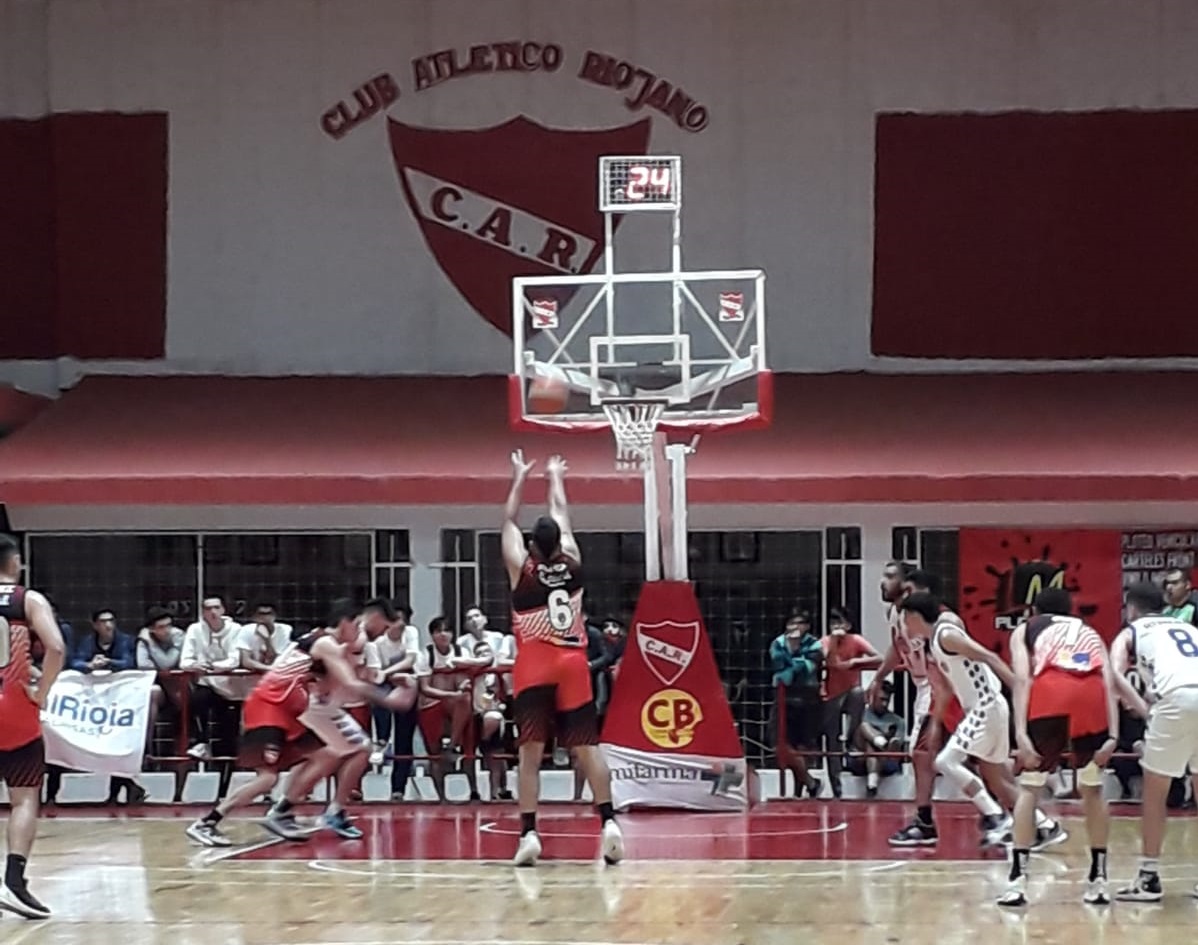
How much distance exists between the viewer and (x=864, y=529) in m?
19.0

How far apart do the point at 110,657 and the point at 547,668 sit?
6.00 m

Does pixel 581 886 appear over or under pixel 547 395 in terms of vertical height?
under

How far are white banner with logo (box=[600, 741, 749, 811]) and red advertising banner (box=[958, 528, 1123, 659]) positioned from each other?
16.5 ft

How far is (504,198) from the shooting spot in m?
20.7

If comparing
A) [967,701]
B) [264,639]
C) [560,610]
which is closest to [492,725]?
[264,639]

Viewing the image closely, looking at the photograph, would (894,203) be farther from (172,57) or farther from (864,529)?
(172,57)

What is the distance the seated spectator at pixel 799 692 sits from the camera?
52.1ft

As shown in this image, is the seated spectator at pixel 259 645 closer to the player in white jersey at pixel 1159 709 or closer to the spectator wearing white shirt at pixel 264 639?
the spectator wearing white shirt at pixel 264 639

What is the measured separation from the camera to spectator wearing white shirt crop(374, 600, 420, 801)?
15664mm

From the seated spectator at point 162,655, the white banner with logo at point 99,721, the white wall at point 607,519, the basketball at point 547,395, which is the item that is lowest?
the white banner with logo at point 99,721

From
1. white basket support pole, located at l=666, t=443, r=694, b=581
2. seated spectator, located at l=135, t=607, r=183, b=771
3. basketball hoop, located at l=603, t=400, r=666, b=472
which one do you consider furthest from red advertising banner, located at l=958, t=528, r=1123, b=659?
seated spectator, located at l=135, t=607, r=183, b=771

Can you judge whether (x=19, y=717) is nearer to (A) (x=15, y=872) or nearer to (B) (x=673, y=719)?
(A) (x=15, y=872)

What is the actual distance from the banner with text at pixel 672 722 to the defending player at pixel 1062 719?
3982mm

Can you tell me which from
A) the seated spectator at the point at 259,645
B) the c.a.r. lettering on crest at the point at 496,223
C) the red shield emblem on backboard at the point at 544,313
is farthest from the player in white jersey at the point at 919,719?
the c.a.r. lettering on crest at the point at 496,223
